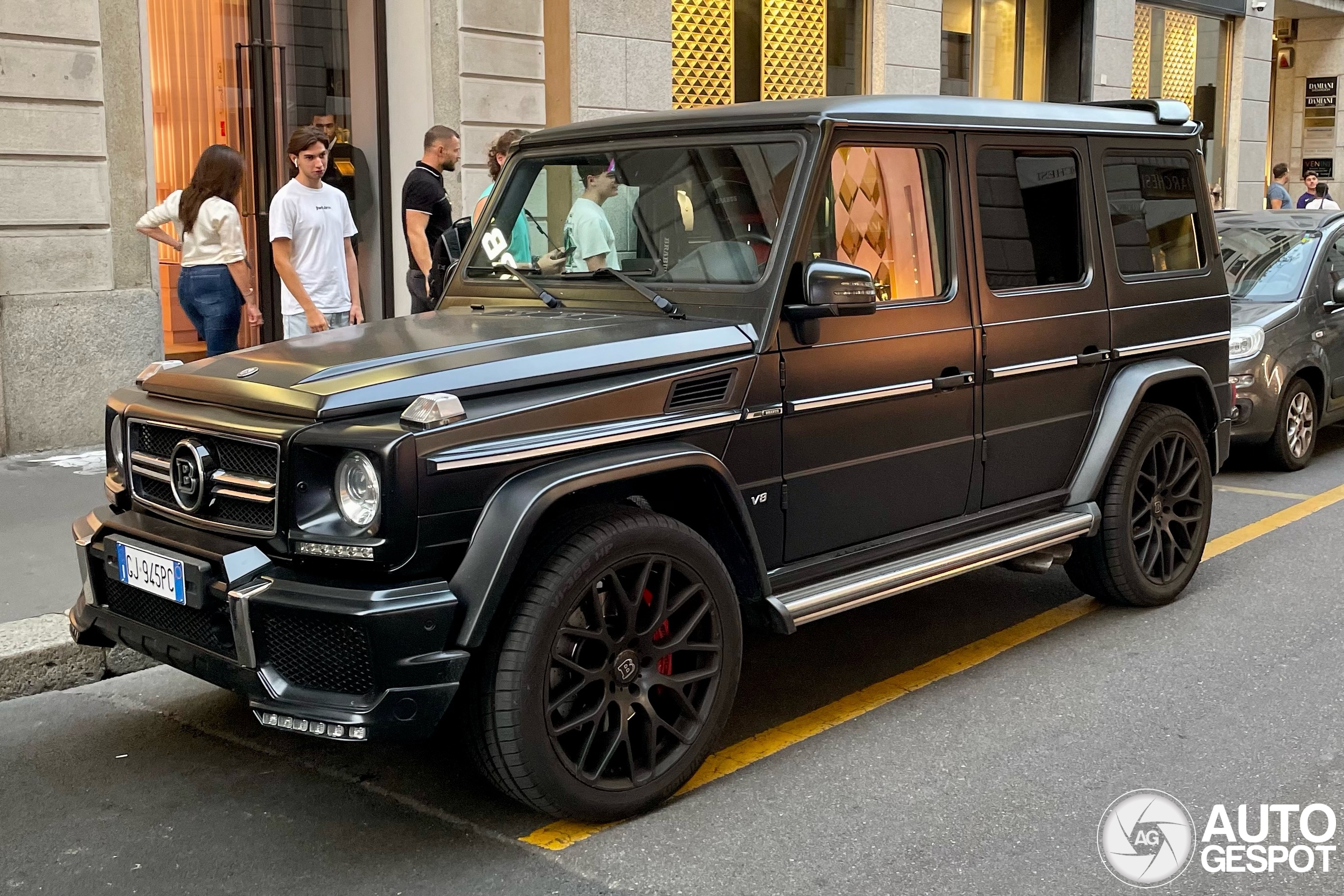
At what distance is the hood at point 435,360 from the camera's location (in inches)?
139

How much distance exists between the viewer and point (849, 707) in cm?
466

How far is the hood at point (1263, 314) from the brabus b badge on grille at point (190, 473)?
717 centimetres

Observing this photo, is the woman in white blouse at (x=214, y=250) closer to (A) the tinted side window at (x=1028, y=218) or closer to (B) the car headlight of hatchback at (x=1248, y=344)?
(A) the tinted side window at (x=1028, y=218)

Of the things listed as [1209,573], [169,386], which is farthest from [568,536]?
[1209,573]

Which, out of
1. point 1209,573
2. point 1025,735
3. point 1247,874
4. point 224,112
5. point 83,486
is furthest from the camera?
point 224,112

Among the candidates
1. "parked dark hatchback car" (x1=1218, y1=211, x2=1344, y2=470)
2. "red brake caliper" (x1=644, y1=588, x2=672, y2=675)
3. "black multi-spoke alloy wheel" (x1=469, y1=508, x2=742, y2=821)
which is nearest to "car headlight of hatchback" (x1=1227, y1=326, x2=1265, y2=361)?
"parked dark hatchback car" (x1=1218, y1=211, x2=1344, y2=470)

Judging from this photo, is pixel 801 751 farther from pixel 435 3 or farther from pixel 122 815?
pixel 435 3

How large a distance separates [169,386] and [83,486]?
4.13 m

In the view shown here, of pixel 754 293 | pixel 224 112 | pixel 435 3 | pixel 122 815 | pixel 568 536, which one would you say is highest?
pixel 435 3

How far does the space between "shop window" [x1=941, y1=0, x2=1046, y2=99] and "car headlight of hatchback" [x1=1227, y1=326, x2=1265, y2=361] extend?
27.5 ft

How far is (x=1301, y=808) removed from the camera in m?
3.77

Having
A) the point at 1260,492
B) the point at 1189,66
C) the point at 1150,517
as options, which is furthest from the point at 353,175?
the point at 1189,66

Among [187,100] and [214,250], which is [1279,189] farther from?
[214,250]

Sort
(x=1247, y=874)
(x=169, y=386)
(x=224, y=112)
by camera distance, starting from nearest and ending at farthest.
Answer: (x=1247, y=874)
(x=169, y=386)
(x=224, y=112)
